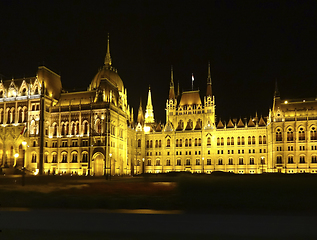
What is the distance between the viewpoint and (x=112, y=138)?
76875mm

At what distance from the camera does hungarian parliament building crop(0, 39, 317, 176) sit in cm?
7569

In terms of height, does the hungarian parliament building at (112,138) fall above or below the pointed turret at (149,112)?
below

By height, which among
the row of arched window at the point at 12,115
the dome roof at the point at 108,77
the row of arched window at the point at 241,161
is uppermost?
the dome roof at the point at 108,77

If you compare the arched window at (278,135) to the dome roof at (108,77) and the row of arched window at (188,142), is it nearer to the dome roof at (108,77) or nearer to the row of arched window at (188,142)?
the row of arched window at (188,142)

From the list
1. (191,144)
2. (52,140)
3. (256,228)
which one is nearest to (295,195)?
(256,228)

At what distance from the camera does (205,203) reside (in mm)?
20047

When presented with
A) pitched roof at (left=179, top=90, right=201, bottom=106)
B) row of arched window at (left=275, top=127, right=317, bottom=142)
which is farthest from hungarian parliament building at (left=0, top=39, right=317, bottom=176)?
pitched roof at (left=179, top=90, right=201, bottom=106)

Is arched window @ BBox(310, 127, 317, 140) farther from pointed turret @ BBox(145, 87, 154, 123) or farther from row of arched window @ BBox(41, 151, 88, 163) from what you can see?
pointed turret @ BBox(145, 87, 154, 123)

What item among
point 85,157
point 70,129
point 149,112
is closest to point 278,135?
point 85,157

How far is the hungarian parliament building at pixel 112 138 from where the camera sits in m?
75.7

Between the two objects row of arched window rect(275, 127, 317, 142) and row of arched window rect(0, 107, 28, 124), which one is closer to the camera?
row of arched window rect(0, 107, 28, 124)

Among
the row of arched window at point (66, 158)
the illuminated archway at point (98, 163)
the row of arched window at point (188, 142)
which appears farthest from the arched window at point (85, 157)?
the row of arched window at point (188, 142)

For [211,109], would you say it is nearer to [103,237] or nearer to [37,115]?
[37,115]

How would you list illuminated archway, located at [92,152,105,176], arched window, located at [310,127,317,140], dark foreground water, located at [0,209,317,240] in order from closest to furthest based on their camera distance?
dark foreground water, located at [0,209,317,240]
illuminated archway, located at [92,152,105,176]
arched window, located at [310,127,317,140]
